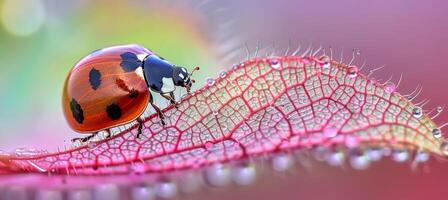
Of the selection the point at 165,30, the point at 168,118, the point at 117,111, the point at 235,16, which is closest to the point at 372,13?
the point at 235,16

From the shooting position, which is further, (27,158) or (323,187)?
(323,187)

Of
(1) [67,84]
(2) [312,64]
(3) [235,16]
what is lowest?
(2) [312,64]

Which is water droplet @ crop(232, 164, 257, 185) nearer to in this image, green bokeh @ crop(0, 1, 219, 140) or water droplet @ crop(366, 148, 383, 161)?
water droplet @ crop(366, 148, 383, 161)

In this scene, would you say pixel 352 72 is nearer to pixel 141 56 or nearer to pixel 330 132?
pixel 330 132

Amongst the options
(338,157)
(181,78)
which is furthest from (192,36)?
(338,157)

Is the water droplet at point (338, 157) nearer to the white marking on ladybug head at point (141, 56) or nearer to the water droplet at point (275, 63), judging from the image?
the water droplet at point (275, 63)

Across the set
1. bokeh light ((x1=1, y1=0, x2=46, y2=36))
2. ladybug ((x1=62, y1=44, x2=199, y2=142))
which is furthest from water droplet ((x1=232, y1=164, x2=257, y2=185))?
bokeh light ((x1=1, y1=0, x2=46, y2=36))

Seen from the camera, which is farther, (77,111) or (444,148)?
(77,111)

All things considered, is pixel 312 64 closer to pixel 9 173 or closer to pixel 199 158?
pixel 199 158
